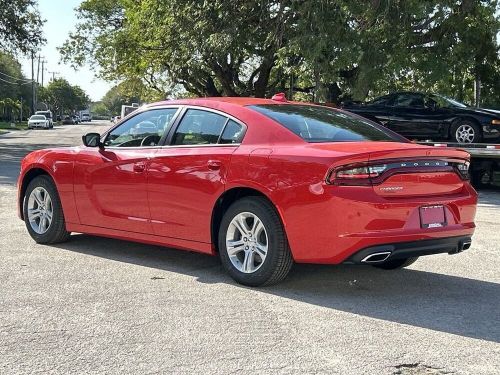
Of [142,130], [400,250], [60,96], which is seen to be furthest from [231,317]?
[60,96]

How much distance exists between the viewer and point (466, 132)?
550 inches

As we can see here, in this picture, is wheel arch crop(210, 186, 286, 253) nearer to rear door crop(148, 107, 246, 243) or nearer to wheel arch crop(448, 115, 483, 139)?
rear door crop(148, 107, 246, 243)

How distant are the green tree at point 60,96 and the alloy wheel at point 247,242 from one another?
13534cm

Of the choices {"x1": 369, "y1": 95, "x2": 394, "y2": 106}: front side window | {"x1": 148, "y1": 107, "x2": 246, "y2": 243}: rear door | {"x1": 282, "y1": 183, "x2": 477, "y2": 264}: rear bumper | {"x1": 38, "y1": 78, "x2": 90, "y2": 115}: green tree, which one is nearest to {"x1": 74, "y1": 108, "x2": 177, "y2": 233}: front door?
{"x1": 148, "y1": 107, "x2": 246, "y2": 243}: rear door

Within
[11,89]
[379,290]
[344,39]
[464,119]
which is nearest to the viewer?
[379,290]

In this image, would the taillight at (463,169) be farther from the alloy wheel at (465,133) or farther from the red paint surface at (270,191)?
the alloy wheel at (465,133)

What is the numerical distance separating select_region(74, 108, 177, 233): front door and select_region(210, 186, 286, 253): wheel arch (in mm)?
744

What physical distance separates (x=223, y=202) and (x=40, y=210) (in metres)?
2.65

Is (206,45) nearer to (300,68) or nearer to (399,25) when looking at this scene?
(300,68)

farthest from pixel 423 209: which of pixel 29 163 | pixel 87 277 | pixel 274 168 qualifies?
pixel 29 163

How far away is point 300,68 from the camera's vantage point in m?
18.4

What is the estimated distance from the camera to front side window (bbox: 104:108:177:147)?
628 cm

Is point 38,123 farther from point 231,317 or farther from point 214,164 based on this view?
point 231,317

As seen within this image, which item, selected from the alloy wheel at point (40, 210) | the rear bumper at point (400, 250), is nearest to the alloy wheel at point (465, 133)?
the rear bumper at point (400, 250)
